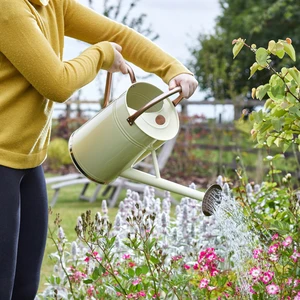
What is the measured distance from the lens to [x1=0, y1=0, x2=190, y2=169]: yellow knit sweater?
5.55 feet

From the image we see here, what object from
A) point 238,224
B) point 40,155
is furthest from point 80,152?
point 238,224

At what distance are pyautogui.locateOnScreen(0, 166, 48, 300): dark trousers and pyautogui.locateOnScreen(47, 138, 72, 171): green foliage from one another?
28.3 ft

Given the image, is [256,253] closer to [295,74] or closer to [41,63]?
[295,74]

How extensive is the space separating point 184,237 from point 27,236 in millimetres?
1198

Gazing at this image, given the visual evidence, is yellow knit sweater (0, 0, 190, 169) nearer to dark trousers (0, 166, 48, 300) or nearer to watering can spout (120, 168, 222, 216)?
dark trousers (0, 166, 48, 300)

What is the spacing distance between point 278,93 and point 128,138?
0.59m

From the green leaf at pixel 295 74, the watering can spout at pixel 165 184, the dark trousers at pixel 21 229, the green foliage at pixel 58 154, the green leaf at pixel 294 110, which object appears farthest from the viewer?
the green foliage at pixel 58 154

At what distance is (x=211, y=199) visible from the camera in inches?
78.5

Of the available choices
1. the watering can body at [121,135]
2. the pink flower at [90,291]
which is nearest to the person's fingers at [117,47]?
the watering can body at [121,135]

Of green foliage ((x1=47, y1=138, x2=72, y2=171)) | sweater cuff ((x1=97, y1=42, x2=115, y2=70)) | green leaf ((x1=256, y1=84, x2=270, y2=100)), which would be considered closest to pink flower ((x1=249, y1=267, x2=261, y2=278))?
green leaf ((x1=256, y1=84, x2=270, y2=100))

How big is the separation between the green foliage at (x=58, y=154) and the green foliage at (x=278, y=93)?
843 centimetres

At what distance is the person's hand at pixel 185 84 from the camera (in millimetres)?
1961

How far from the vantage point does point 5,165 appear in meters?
1.81

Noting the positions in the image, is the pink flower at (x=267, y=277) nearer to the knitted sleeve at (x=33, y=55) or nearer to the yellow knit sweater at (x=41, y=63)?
the yellow knit sweater at (x=41, y=63)
